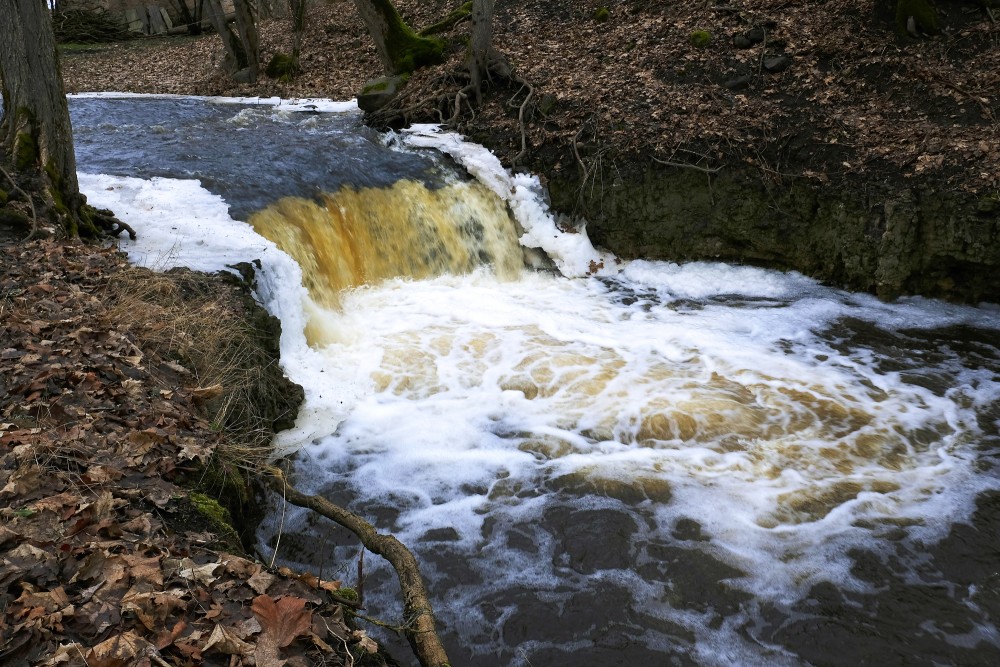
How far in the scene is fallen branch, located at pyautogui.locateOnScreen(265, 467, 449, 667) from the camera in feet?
10.6

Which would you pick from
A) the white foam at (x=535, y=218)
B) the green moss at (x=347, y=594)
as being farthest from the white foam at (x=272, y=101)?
the green moss at (x=347, y=594)

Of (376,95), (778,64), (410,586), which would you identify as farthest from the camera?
(376,95)

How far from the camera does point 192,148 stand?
11.0 metres

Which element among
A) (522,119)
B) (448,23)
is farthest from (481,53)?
(448,23)

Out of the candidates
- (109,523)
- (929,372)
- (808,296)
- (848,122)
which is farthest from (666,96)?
(109,523)

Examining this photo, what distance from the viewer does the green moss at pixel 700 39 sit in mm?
12359

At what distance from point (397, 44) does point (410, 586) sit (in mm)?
13745

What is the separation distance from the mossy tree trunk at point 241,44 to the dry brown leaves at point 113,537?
14.7 meters

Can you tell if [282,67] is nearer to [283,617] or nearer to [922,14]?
[922,14]

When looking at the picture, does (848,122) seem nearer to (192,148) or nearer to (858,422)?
(858,422)

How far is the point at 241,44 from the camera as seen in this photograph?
17.8 m

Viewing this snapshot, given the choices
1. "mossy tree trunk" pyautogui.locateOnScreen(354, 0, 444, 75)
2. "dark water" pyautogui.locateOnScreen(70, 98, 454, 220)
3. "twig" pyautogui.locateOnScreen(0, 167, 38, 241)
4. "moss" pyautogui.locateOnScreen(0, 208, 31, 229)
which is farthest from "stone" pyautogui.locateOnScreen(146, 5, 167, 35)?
"moss" pyautogui.locateOnScreen(0, 208, 31, 229)

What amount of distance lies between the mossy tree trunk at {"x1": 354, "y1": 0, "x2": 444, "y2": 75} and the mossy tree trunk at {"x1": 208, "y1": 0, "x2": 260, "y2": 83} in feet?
14.9

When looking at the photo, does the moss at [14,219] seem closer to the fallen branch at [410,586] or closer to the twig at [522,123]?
the fallen branch at [410,586]
